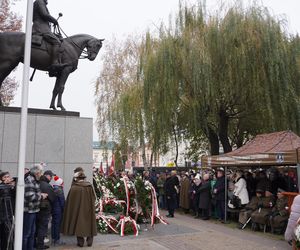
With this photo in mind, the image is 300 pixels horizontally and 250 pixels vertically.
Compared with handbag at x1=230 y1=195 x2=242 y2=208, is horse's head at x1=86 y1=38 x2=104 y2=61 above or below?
above

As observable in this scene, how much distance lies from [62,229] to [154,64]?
1163cm

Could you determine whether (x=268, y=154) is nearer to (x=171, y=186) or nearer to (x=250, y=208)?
(x=250, y=208)

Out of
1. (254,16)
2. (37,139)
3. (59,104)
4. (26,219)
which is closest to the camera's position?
(26,219)

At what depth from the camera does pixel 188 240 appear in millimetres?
9484

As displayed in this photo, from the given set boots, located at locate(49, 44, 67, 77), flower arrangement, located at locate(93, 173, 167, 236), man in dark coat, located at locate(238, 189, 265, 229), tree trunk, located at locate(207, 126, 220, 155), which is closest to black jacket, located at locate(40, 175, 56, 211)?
flower arrangement, located at locate(93, 173, 167, 236)

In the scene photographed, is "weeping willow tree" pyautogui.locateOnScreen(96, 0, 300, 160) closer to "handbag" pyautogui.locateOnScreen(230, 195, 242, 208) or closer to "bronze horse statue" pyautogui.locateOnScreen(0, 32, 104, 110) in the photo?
"handbag" pyautogui.locateOnScreen(230, 195, 242, 208)

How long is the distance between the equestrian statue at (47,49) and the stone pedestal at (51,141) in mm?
659

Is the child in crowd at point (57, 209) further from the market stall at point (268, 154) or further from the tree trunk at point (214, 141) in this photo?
the tree trunk at point (214, 141)

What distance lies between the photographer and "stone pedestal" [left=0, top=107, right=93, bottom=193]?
29.0 feet

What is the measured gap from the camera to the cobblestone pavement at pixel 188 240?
870 centimetres

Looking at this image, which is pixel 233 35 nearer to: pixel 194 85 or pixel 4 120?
pixel 194 85

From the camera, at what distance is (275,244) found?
9.20 m

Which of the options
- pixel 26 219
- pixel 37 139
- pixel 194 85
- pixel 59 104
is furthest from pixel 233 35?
pixel 26 219

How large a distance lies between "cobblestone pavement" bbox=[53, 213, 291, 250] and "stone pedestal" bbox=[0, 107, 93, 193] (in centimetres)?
178
